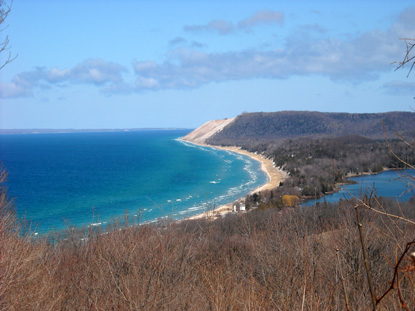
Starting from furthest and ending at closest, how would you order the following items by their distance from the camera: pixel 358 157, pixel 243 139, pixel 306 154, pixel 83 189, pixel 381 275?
pixel 243 139 < pixel 306 154 < pixel 358 157 < pixel 83 189 < pixel 381 275

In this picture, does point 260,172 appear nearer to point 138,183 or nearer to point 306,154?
point 306,154

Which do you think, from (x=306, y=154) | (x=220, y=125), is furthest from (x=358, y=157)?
(x=220, y=125)

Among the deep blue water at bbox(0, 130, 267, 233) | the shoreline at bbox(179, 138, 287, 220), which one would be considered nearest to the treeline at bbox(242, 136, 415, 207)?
the shoreline at bbox(179, 138, 287, 220)

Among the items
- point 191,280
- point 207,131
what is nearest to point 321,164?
point 191,280

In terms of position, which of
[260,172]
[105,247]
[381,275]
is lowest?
[260,172]

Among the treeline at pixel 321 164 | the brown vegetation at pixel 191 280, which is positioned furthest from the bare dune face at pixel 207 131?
the brown vegetation at pixel 191 280
